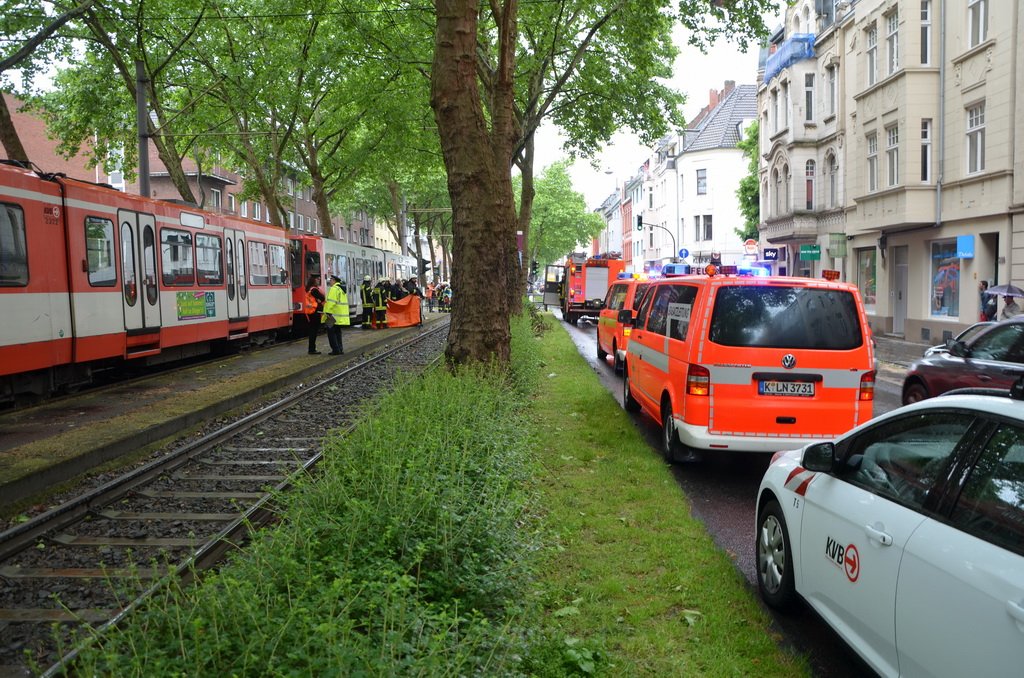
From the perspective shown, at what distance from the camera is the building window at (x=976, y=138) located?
2486cm

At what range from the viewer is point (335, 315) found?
19.7 m

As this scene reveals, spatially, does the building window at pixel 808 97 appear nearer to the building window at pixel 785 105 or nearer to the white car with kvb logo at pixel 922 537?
the building window at pixel 785 105

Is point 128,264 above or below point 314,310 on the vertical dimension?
above

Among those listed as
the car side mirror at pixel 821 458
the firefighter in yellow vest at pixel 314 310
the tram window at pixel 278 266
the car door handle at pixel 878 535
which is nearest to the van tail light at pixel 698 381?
the car side mirror at pixel 821 458

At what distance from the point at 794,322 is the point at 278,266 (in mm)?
18894

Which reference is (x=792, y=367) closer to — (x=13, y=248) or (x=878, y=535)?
(x=878, y=535)

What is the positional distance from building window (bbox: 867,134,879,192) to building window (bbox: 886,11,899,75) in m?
2.37

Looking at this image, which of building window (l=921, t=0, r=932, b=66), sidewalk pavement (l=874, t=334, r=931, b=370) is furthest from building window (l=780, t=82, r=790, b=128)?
sidewalk pavement (l=874, t=334, r=931, b=370)

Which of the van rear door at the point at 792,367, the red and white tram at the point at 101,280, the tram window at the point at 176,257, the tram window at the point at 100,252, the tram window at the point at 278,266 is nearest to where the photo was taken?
the van rear door at the point at 792,367

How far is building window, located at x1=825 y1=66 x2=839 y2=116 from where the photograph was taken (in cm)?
3556

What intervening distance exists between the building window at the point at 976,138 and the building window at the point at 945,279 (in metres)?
2.44

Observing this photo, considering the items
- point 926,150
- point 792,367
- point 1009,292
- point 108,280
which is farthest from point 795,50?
point 792,367

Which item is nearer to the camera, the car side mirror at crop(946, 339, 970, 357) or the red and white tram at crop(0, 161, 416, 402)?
the car side mirror at crop(946, 339, 970, 357)

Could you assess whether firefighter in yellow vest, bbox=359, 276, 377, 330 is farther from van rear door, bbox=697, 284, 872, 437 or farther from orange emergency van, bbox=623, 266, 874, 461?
van rear door, bbox=697, 284, 872, 437
